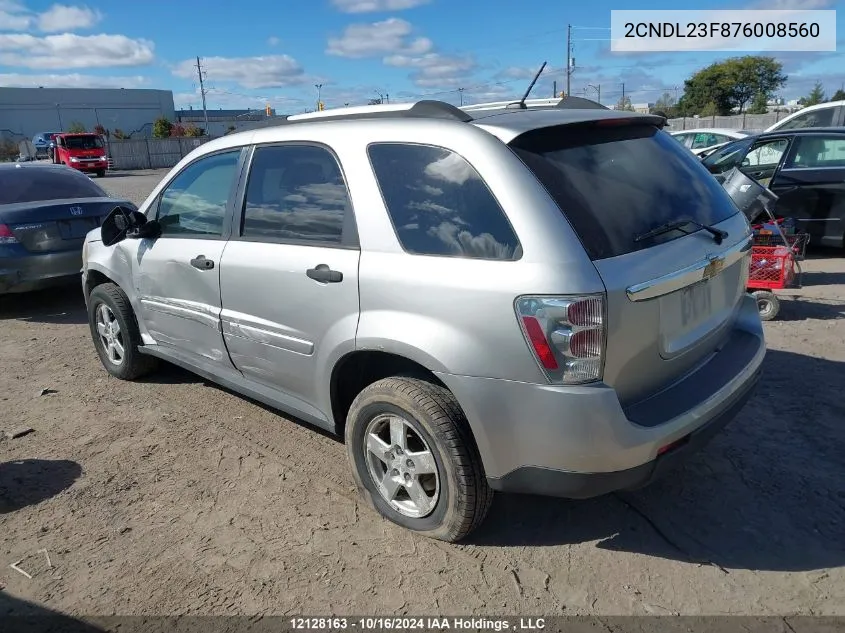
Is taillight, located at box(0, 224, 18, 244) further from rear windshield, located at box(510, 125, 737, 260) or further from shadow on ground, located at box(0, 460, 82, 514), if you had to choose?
rear windshield, located at box(510, 125, 737, 260)

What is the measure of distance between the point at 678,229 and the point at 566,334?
0.84 metres

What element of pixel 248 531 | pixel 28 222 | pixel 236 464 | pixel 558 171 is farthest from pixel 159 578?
pixel 28 222

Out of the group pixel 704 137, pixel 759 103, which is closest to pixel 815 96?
pixel 759 103

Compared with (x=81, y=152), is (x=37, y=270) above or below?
below

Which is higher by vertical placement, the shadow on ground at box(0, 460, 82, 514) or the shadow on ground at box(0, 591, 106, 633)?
the shadow on ground at box(0, 460, 82, 514)

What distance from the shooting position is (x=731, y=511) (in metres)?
3.07

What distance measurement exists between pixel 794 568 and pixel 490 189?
2006mm

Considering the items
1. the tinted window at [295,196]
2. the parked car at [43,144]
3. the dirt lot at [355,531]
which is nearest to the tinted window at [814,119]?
the dirt lot at [355,531]

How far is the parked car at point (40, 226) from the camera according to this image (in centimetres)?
670

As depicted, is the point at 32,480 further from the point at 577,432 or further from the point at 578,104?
the point at 578,104

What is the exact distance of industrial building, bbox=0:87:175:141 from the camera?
2689 inches

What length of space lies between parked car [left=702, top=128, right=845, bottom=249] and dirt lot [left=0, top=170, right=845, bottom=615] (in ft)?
14.8

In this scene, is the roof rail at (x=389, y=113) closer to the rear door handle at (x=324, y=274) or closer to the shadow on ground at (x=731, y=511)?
the rear door handle at (x=324, y=274)

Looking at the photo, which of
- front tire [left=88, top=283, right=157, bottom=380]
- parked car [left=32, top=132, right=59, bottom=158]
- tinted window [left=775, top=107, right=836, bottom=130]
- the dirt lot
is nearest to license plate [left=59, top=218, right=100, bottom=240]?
front tire [left=88, top=283, right=157, bottom=380]
